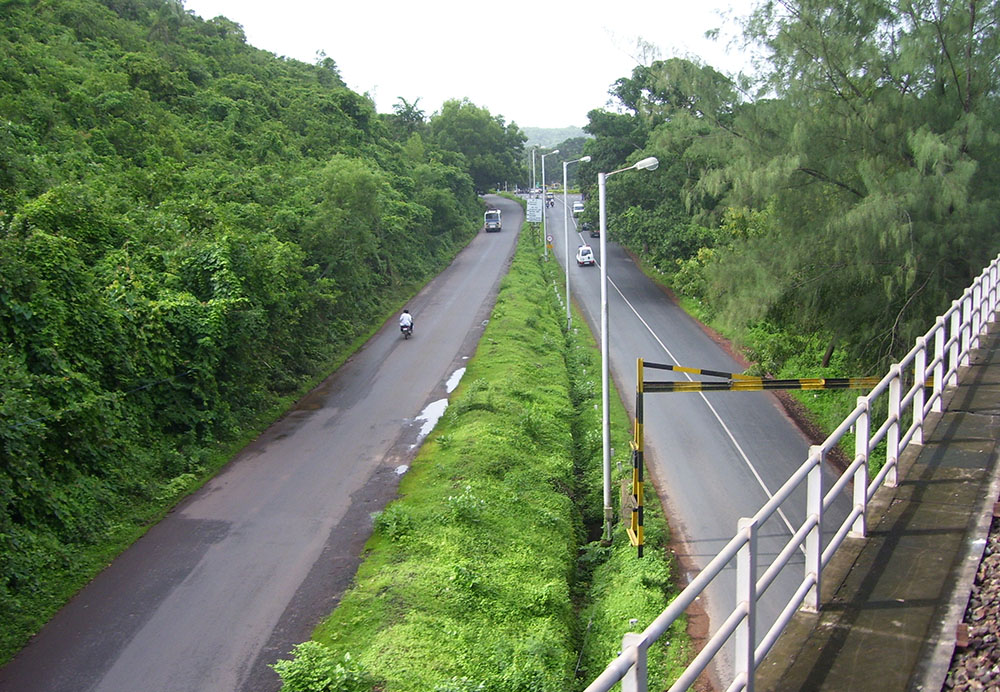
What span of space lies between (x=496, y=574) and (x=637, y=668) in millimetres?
10446

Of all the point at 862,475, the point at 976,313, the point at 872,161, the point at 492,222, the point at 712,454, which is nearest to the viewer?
the point at 862,475

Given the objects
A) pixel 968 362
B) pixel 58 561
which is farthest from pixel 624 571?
pixel 58 561

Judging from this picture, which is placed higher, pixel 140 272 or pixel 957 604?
pixel 140 272

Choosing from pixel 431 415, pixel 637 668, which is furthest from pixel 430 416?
pixel 637 668

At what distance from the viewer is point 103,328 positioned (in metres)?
15.9

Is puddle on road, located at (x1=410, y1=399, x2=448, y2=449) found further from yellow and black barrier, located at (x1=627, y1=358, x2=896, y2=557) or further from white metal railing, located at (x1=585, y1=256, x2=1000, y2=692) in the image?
white metal railing, located at (x1=585, y1=256, x2=1000, y2=692)

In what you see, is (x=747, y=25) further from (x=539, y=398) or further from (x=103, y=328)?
(x=103, y=328)

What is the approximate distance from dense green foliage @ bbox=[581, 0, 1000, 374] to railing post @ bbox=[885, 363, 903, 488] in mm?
10967

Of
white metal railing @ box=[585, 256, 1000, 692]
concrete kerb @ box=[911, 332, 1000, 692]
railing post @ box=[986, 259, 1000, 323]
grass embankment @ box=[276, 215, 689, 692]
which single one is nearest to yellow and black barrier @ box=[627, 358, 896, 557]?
grass embankment @ box=[276, 215, 689, 692]

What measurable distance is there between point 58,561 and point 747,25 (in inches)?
695

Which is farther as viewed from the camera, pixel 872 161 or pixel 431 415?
pixel 431 415

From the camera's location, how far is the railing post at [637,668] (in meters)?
2.98

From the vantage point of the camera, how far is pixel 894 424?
6.05m

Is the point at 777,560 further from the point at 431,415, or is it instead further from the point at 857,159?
the point at 431,415
